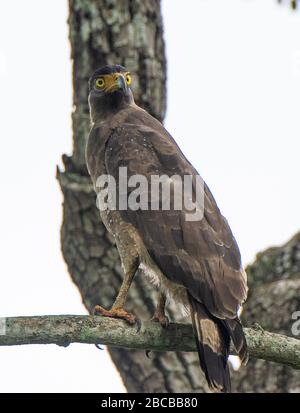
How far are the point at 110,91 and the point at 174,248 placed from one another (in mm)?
1954

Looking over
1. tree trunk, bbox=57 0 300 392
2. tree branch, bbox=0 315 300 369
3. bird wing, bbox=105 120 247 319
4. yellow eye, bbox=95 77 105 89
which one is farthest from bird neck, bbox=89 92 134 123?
tree branch, bbox=0 315 300 369

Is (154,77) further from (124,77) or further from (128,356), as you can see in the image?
(128,356)

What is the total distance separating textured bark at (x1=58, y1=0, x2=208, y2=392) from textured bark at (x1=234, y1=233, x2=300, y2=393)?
0.42 metres

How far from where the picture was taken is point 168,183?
6789mm

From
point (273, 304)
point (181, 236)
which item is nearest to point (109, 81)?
point (181, 236)

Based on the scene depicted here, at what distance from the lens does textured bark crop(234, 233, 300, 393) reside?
796 centimetres

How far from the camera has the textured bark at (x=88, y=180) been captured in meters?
8.12

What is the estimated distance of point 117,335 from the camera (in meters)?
5.85

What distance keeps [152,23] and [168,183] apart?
2.39m

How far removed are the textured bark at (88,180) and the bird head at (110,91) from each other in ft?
1.61

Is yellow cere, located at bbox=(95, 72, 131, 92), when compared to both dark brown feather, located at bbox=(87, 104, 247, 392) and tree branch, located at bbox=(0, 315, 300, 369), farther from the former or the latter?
tree branch, located at bbox=(0, 315, 300, 369)

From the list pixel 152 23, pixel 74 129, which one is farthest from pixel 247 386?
pixel 152 23

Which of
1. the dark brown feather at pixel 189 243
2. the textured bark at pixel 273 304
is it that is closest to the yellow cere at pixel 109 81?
the dark brown feather at pixel 189 243

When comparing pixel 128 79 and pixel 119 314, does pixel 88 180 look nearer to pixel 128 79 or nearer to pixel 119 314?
pixel 128 79
